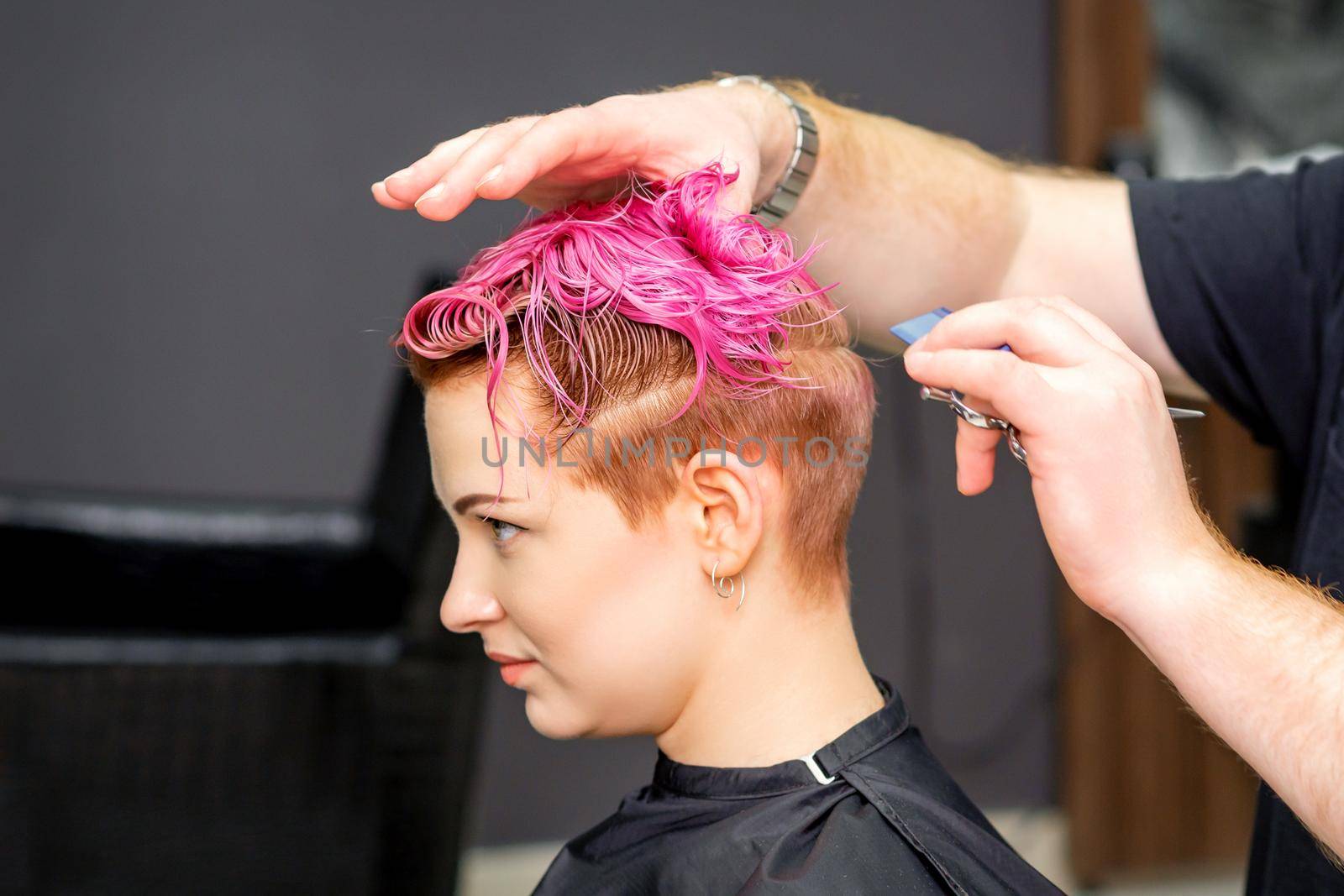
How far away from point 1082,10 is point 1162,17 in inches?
6.6

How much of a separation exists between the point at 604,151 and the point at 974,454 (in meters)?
0.35

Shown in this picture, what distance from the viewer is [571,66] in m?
2.43

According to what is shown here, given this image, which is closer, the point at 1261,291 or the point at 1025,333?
the point at 1025,333

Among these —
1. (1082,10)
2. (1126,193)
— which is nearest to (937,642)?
(1082,10)

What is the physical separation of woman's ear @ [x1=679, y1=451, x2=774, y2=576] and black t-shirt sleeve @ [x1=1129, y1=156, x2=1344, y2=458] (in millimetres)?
532

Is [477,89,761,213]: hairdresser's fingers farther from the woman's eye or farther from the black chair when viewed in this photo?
the black chair

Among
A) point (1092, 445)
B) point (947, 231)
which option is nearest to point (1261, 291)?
point (947, 231)

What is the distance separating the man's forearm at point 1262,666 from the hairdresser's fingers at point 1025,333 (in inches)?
5.5

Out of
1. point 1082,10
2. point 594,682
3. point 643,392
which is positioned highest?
point 1082,10

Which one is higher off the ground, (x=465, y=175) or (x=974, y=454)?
(x=465, y=175)

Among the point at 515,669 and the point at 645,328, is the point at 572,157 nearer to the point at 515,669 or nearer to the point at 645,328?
the point at 645,328

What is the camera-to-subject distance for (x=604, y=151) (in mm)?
837

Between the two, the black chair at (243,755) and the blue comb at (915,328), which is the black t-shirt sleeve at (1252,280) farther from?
the black chair at (243,755)

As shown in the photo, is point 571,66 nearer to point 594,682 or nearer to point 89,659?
point 89,659
